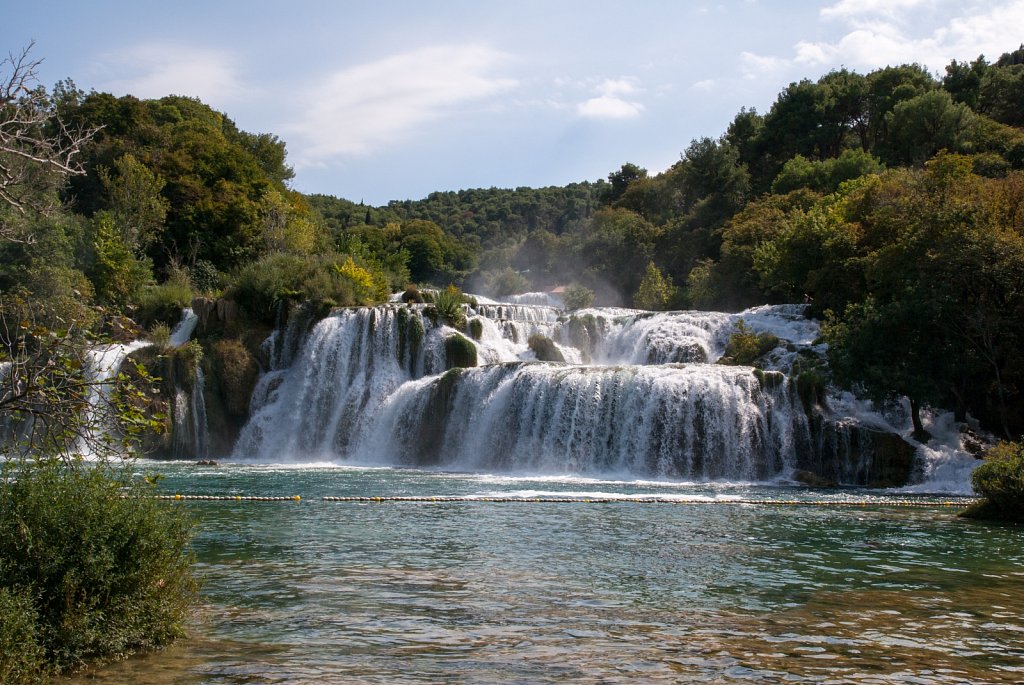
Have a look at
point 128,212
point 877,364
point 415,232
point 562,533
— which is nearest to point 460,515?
point 562,533

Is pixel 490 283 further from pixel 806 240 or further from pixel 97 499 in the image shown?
pixel 97 499

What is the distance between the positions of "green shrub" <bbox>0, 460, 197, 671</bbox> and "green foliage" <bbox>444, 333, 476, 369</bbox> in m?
26.0

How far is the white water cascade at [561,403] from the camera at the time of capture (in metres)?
25.8

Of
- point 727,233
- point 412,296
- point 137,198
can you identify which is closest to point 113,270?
point 137,198

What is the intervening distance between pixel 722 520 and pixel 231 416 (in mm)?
22450

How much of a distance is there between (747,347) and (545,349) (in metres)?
7.98

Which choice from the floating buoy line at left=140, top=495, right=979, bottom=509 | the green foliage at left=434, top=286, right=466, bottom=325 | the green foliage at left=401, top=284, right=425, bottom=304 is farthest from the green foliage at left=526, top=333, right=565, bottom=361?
the floating buoy line at left=140, top=495, right=979, bottom=509

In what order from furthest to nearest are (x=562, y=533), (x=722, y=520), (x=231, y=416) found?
(x=231, y=416) → (x=722, y=520) → (x=562, y=533)

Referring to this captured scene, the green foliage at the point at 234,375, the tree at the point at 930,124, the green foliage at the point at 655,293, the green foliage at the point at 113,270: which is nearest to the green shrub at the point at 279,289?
the green foliage at the point at 234,375

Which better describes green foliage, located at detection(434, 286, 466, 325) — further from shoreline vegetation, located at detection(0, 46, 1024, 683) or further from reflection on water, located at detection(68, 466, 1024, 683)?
reflection on water, located at detection(68, 466, 1024, 683)

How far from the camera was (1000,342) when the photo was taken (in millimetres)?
24000

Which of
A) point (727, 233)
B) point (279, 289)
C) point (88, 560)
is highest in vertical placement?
point (727, 233)

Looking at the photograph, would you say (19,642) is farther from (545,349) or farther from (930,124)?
(930,124)

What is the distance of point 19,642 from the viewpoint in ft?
19.7
